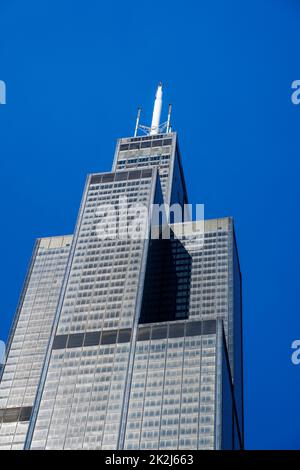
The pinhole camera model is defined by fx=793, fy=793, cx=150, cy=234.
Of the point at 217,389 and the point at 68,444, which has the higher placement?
the point at 217,389

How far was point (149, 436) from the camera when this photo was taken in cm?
17925

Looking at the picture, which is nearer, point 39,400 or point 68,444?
point 68,444

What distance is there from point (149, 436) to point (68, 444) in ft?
65.8

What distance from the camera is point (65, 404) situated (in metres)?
195

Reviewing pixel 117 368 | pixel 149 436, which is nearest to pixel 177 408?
pixel 149 436
